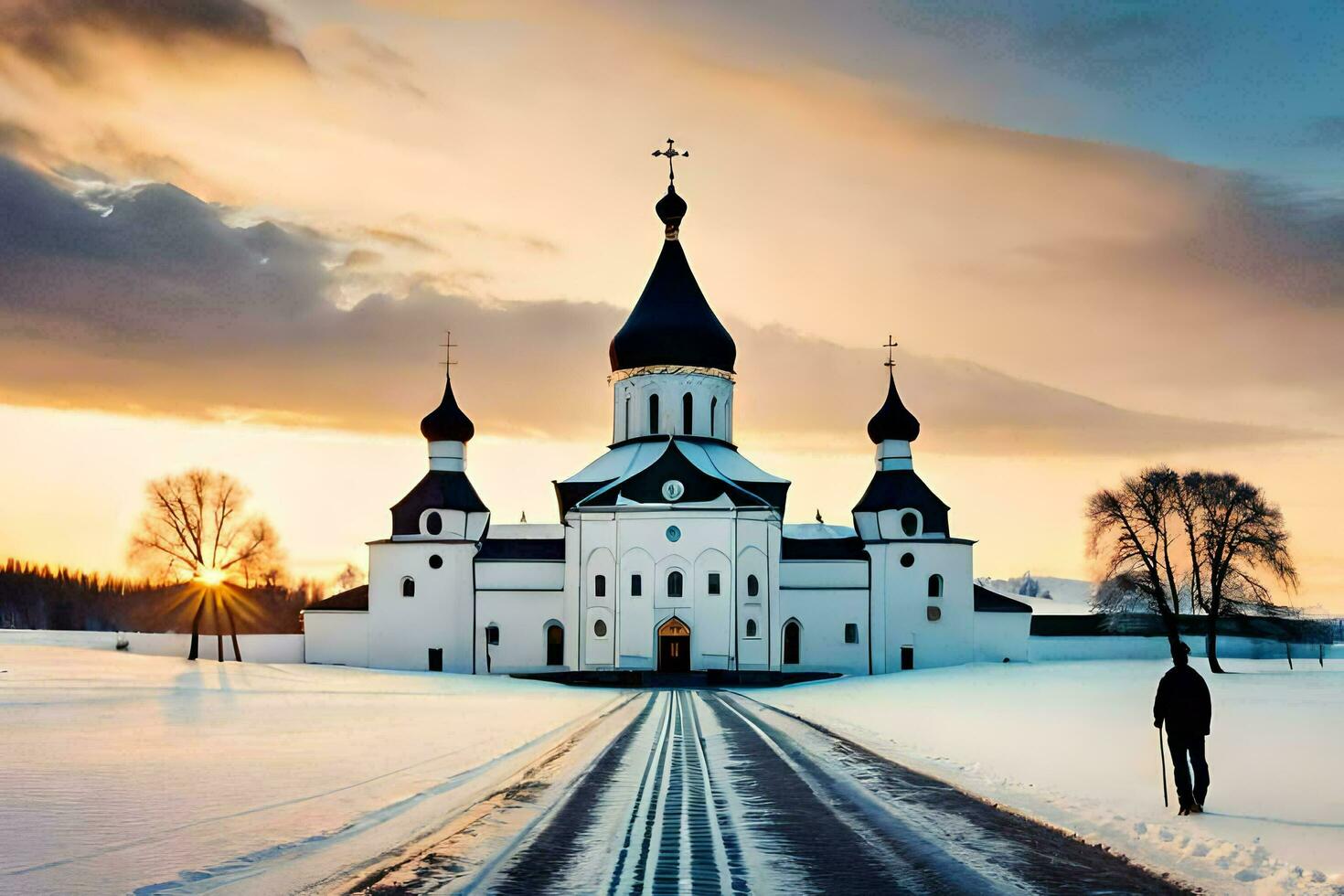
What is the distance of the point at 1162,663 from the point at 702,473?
92.0 feet

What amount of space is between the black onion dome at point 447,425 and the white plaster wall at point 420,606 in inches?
261

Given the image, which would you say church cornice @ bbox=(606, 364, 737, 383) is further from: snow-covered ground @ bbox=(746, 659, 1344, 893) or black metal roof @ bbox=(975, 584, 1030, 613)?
snow-covered ground @ bbox=(746, 659, 1344, 893)

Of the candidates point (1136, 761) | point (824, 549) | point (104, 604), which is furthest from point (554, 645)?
point (104, 604)

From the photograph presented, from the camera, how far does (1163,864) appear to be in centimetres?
1100

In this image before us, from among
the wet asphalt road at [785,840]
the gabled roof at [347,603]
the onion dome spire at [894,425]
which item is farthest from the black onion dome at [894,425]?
the wet asphalt road at [785,840]

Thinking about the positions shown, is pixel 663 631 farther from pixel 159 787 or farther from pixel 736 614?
pixel 159 787

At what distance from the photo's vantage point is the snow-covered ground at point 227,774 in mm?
11039

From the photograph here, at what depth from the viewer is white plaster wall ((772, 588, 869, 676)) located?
6431cm

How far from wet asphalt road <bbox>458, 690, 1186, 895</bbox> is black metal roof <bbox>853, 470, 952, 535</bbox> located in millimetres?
47791

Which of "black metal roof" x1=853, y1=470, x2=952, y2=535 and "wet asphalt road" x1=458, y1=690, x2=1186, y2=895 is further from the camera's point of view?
"black metal roof" x1=853, y1=470, x2=952, y2=535

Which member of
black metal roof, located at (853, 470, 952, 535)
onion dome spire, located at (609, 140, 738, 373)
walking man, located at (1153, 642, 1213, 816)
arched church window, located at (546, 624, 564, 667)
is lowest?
arched church window, located at (546, 624, 564, 667)

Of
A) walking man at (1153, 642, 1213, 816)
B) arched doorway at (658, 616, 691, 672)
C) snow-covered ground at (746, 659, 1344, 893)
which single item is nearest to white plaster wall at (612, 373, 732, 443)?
arched doorway at (658, 616, 691, 672)

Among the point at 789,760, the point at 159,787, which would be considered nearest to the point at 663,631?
the point at 789,760

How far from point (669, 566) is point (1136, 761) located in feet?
138
